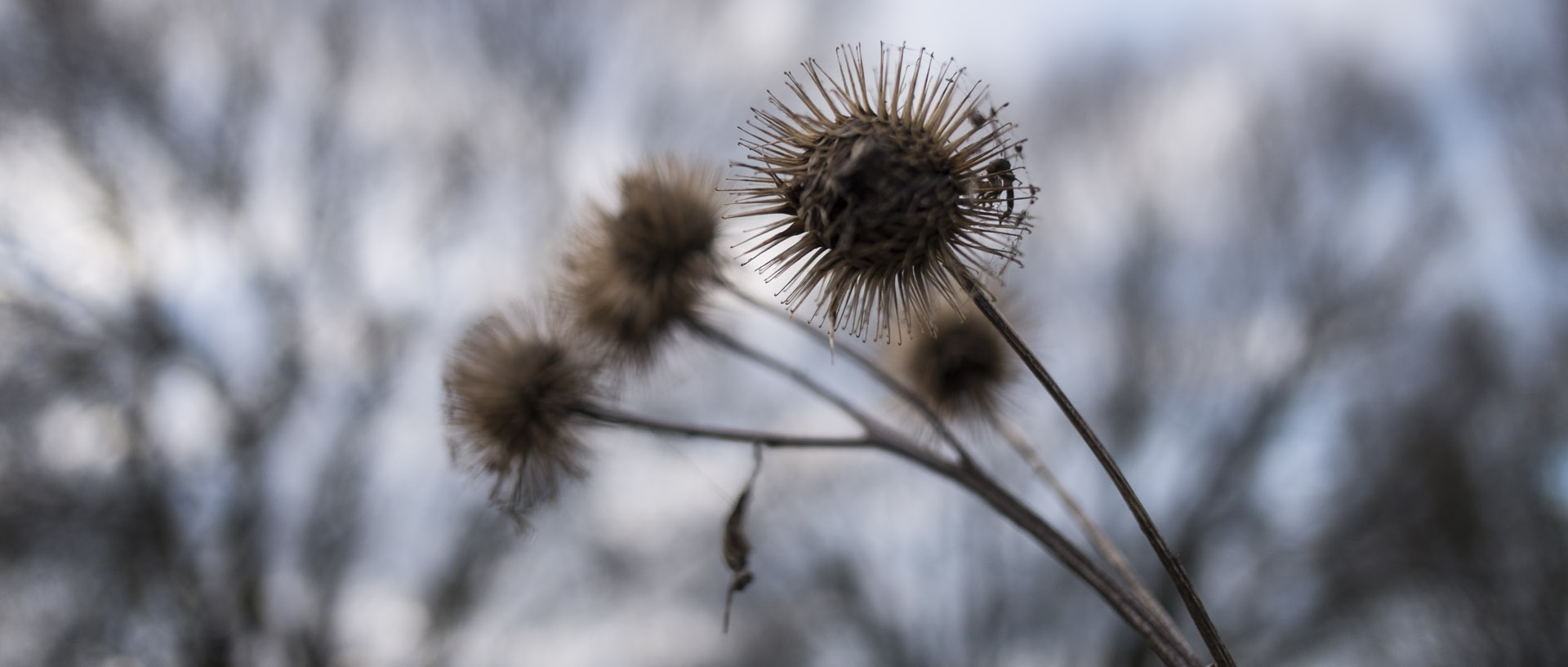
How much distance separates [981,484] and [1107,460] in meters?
0.37

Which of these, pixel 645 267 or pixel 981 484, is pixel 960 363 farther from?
pixel 645 267

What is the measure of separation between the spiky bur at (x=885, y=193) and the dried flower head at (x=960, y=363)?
63 cm

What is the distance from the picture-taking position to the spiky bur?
2.68ft

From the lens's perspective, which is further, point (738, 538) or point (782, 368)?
point (782, 368)

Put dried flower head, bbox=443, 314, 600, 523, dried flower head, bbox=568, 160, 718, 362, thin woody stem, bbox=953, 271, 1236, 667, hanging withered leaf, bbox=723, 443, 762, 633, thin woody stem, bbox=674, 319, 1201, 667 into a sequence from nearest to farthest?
1. thin woody stem, bbox=953, 271, 1236, 667
2. thin woody stem, bbox=674, 319, 1201, 667
3. hanging withered leaf, bbox=723, 443, 762, 633
4. dried flower head, bbox=443, 314, 600, 523
5. dried flower head, bbox=568, 160, 718, 362

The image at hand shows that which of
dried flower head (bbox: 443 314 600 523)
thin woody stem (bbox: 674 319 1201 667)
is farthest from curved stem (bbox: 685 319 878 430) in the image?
dried flower head (bbox: 443 314 600 523)

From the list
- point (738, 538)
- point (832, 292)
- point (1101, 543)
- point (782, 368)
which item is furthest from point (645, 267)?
point (1101, 543)

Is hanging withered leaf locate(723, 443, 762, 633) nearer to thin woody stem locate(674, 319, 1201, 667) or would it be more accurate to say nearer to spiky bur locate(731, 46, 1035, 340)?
thin woody stem locate(674, 319, 1201, 667)

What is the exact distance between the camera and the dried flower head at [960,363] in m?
1.53

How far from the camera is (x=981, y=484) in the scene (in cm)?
113

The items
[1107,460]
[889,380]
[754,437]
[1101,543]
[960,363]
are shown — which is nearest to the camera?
[1107,460]

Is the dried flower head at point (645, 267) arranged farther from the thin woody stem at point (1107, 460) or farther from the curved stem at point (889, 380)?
the thin woody stem at point (1107, 460)

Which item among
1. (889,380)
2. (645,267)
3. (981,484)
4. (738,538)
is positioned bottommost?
(738,538)

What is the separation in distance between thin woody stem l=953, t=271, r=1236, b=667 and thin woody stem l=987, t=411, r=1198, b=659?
112 mm
